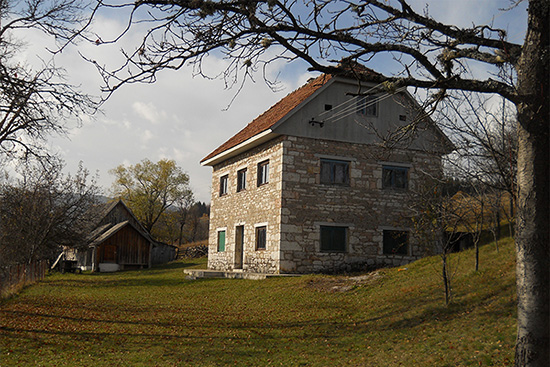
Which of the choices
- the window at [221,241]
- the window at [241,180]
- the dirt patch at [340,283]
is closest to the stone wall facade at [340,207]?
the dirt patch at [340,283]

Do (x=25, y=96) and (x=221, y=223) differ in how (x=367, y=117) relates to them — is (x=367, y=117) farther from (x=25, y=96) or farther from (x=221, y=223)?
(x=25, y=96)

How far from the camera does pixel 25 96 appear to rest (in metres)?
11.9

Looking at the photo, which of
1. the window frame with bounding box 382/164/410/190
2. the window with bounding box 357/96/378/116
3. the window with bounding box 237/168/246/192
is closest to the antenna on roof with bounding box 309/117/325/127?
the window with bounding box 357/96/378/116

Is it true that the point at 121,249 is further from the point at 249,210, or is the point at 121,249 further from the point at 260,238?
the point at 260,238

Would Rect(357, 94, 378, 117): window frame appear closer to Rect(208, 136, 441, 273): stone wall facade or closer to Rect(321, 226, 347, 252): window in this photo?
Rect(208, 136, 441, 273): stone wall facade

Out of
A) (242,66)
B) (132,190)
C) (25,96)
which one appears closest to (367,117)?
(25,96)

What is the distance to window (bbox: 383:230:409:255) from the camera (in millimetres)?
21109

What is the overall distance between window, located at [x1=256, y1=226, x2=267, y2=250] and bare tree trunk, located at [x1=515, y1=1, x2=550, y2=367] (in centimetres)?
1588

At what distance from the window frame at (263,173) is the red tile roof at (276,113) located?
A: 1309mm

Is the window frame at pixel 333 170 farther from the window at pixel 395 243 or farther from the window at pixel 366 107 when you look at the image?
the window at pixel 395 243

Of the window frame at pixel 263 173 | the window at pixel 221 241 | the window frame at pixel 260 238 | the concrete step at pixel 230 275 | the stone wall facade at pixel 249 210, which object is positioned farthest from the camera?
the window at pixel 221 241

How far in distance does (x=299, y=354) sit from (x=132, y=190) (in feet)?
164

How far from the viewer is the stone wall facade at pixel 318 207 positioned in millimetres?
19672

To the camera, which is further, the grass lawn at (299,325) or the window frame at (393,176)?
the window frame at (393,176)
